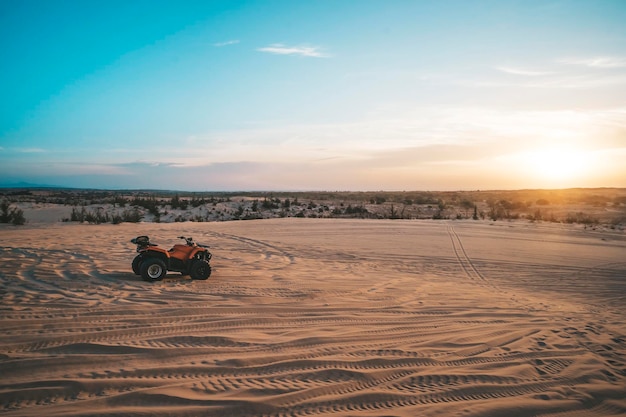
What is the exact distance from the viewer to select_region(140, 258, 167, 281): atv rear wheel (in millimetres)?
6691

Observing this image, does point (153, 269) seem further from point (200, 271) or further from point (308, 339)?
point (308, 339)

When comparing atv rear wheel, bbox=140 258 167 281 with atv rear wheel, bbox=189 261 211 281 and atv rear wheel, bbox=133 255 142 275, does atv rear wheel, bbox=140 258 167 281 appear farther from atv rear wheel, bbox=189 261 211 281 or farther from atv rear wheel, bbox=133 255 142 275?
atv rear wheel, bbox=189 261 211 281

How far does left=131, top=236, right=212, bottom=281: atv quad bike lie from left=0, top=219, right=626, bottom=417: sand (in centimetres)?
24

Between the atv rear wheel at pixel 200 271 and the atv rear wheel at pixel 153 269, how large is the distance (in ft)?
1.63

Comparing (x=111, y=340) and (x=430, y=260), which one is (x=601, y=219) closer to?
(x=430, y=260)

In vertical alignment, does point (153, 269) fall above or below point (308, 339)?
above

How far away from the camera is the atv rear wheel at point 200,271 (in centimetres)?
706

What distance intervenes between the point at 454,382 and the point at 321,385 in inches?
48.6

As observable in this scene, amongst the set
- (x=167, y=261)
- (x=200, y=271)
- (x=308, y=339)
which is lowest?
(x=308, y=339)

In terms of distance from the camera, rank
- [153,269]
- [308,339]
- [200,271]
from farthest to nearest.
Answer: [200,271] → [153,269] → [308,339]

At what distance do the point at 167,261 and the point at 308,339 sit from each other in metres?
3.91

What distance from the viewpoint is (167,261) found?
7086mm

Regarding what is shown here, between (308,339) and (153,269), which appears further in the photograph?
(153,269)

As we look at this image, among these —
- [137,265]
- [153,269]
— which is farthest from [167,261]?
[137,265]
